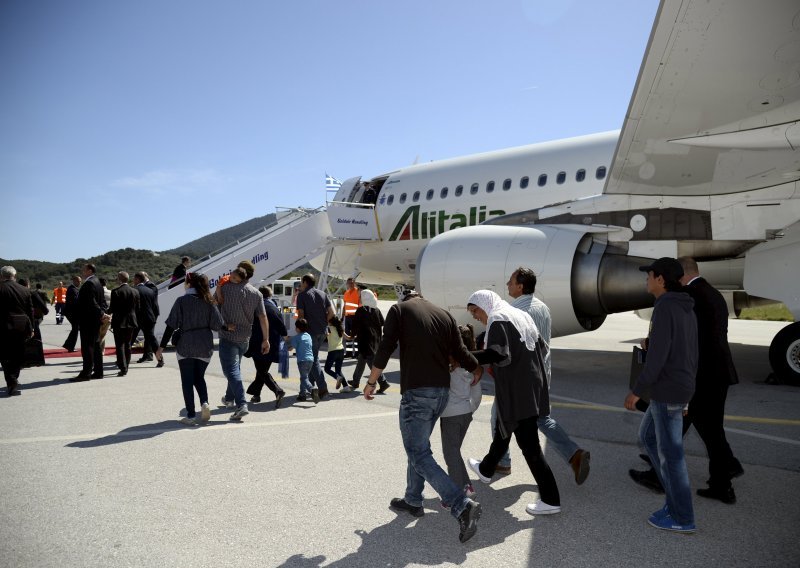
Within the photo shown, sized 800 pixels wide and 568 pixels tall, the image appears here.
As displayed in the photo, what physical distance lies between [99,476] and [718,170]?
8.32 m

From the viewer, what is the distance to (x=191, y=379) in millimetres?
6305

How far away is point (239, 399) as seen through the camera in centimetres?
653

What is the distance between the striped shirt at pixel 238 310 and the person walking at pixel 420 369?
10.6 ft

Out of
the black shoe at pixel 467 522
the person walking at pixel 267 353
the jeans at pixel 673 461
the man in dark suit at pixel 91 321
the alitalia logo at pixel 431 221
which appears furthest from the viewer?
the alitalia logo at pixel 431 221

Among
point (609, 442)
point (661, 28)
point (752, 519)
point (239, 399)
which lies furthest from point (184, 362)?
point (661, 28)

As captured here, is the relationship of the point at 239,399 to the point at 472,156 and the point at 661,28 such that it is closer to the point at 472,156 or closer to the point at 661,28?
the point at 661,28

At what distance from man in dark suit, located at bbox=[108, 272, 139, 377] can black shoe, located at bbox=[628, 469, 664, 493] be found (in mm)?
8244

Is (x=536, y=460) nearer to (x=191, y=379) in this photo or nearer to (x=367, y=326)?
(x=191, y=379)

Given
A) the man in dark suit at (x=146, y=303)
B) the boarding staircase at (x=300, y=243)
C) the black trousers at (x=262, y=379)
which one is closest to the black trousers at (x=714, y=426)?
the black trousers at (x=262, y=379)

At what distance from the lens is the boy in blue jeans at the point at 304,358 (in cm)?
748

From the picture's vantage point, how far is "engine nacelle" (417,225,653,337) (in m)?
8.96

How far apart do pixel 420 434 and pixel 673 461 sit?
62.1 inches

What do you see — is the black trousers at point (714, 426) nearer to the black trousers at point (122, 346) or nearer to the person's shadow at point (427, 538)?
the person's shadow at point (427, 538)

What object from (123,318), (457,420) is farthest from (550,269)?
(123,318)
